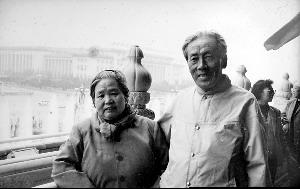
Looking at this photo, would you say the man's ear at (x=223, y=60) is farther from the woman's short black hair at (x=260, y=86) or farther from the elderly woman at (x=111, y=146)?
the woman's short black hair at (x=260, y=86)

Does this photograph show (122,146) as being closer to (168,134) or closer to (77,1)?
(168,134)

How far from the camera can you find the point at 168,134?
167cm

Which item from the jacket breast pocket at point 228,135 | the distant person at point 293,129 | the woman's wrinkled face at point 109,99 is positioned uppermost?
the woman's wrinkled face at point 109,99

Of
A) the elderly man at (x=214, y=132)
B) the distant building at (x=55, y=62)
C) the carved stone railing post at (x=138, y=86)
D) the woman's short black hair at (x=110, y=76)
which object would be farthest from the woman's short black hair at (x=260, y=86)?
the woman's short black hair at (x=110, y=76)

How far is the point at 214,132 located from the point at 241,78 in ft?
10.8

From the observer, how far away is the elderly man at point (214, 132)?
141 centimetres

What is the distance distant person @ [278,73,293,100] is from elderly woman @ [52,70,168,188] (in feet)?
14.9

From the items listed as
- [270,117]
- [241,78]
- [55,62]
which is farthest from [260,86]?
[55,62]

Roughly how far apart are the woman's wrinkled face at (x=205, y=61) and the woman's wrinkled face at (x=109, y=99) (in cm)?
Result: 42

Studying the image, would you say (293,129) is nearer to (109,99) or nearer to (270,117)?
(270,117)

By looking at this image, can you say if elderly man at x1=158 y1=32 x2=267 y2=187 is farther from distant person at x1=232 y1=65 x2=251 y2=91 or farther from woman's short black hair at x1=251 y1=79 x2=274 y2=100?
distant person at x1=232 y1=65 x2=251 y2=91

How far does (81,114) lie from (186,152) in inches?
118

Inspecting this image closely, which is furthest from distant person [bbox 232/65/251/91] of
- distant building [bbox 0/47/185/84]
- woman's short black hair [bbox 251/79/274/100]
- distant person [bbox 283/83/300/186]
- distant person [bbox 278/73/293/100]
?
distant building [bbox 0/47/185/84]

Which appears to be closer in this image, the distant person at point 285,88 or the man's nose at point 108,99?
the man's nose at point 108,99
